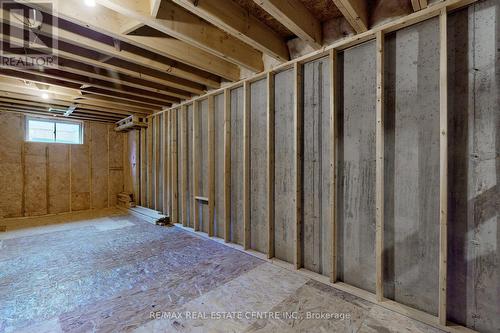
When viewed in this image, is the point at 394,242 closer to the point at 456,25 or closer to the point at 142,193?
the point at 456,25

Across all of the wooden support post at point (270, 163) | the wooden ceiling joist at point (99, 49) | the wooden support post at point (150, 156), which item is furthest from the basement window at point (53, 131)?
the wooden support post at point (270, 163)

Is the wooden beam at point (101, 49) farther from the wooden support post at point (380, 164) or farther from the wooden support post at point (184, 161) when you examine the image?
the wooden support post at point (380, 164)

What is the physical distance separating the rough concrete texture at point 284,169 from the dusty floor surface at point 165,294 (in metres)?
0.33

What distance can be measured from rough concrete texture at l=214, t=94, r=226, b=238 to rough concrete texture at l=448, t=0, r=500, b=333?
8.93 feet

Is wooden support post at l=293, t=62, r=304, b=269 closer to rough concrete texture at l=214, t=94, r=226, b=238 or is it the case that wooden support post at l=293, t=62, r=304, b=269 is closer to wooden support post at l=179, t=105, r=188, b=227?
rough concrete texture at l=214, t=94, r=226, b=238

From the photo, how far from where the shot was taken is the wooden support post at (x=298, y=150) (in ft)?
8.28

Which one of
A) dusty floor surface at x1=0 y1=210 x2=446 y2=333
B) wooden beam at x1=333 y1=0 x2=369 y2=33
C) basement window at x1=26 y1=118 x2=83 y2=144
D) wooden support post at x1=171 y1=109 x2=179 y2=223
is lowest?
dusty floor surface at x1=0 y1=210 x2=446 y2=333

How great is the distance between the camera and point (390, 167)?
200 cm

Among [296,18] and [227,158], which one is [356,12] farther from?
[227,158]

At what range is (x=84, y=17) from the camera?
1.94 meters

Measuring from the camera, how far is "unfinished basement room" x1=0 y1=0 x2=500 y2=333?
1.67m

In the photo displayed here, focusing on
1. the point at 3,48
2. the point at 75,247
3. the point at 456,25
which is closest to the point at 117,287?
the point at 75,247

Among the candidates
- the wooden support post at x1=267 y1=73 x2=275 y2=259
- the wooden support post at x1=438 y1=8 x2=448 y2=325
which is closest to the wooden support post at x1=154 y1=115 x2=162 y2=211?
the wooden support post at x1=267 y1=73 x2=275 y2=259

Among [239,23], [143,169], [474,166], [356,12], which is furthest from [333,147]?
[143,169]
